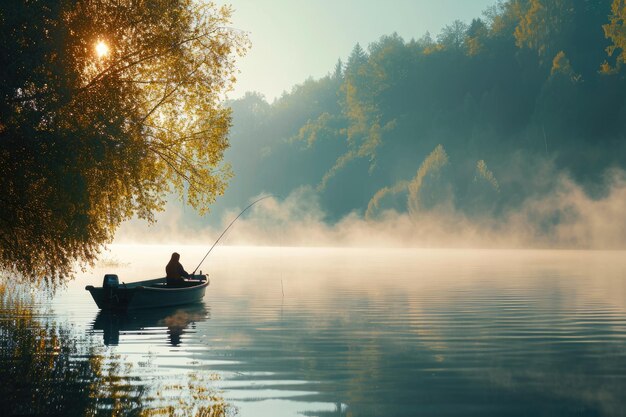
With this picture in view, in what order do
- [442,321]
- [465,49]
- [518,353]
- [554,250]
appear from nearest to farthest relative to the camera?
1. [518,353]
2. [442,321]
3. [554,250]
4. [465,49]

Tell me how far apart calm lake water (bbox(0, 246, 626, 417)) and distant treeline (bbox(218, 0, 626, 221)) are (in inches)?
3014

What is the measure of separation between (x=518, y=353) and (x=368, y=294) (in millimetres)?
18006

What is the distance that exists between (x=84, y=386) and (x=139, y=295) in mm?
14688

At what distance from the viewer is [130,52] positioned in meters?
25.3

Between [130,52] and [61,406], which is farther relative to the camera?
[130,52]

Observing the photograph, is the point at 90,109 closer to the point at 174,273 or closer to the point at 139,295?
the point at 139,295

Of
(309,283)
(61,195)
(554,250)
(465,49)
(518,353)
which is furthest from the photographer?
(465,49)

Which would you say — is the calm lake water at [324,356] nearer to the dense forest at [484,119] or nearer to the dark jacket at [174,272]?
the dark jacket at [174,272]

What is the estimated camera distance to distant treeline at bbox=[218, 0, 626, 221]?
108m

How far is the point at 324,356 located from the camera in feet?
60.1

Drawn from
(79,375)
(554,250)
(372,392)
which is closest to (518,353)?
(372,392)

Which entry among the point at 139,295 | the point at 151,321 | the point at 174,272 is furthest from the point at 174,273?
the point at 151,321

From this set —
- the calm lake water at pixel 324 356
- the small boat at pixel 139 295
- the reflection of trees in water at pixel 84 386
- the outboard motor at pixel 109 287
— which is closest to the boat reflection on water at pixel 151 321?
the calm lake water at pixel 324 356

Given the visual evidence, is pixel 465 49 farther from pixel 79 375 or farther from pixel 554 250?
pixel 79 375
